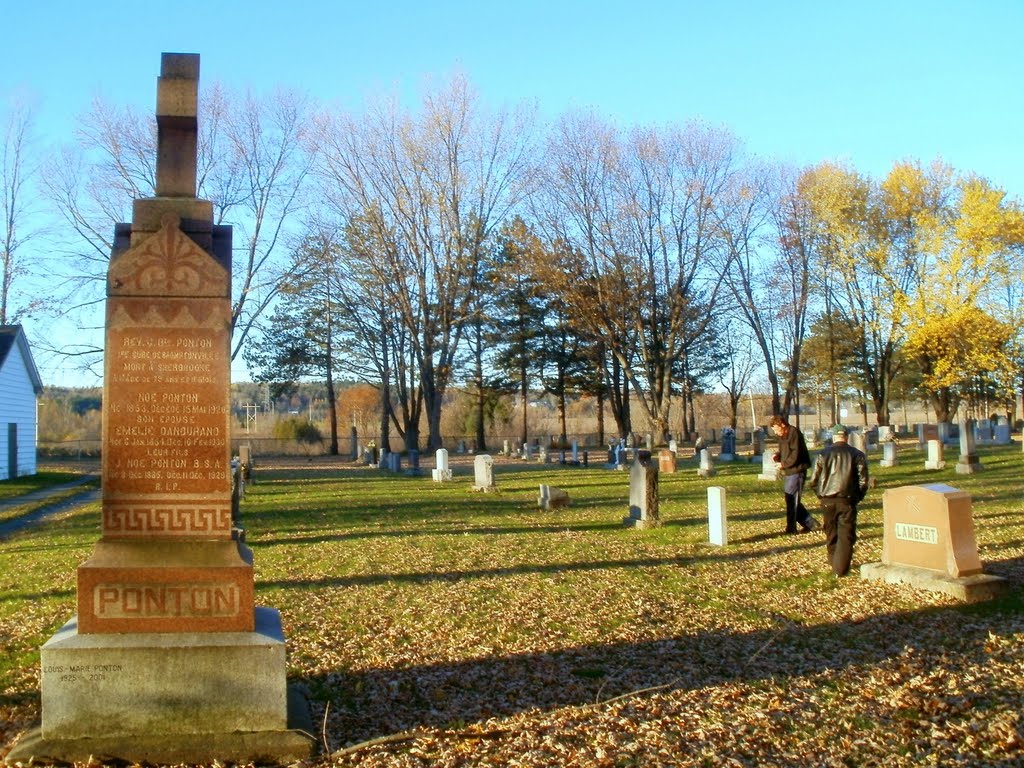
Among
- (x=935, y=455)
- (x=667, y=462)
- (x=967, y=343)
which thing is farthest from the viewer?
(x=967, y=343)

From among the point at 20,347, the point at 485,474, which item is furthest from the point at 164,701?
the point at 20,347

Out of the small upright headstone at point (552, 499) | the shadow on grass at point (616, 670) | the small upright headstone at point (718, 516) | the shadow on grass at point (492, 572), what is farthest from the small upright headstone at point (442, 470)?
the shadow on grass at point (616, 670)

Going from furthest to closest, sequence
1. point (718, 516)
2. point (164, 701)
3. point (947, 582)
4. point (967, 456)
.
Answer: point (967, 456) < point (718, 516) < point (947, 582) < point (164, 701)

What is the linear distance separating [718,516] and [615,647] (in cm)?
528

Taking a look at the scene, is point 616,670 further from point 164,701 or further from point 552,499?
point 552,499

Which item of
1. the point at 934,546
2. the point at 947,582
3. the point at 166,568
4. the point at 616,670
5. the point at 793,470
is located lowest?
the point at 616,670

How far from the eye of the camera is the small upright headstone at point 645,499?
14.1 meters

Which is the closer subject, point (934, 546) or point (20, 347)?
point (934, 546)

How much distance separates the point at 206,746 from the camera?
4785 millimetres

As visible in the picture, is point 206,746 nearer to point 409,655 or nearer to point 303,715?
point 303,715

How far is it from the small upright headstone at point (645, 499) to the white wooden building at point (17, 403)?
2173 cm

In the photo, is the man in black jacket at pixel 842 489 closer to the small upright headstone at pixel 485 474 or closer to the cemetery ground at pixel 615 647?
the cemetery ground at pixel 615 647

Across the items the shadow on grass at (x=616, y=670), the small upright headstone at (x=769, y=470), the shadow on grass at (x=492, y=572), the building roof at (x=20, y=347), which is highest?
the building roof at (x=20, y=347)

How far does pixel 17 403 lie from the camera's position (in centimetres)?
3008
